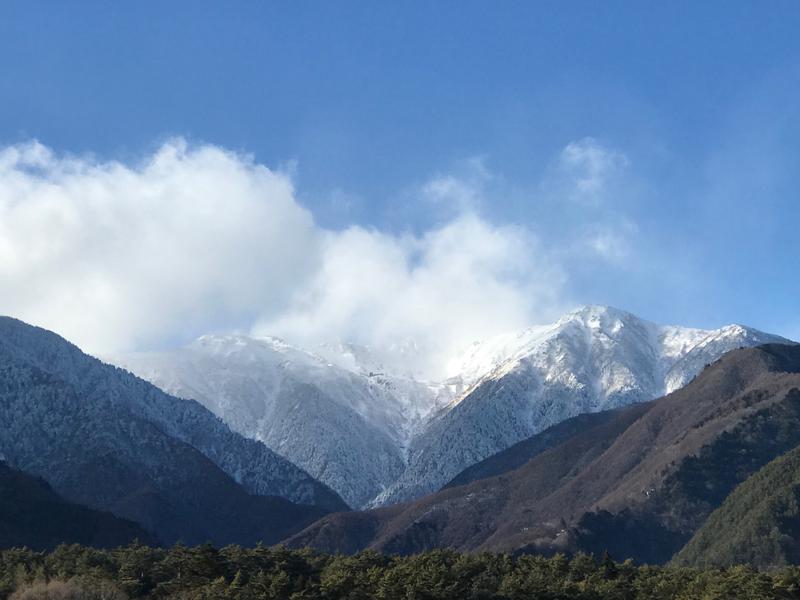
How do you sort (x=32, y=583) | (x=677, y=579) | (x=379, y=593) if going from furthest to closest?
1. (x=677, y=579)
2. (x=32, y=583)
3. (x=379, y=593)

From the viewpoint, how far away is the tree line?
148 m

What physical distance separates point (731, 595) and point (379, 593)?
46468 millimetres

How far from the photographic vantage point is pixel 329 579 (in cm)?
15350

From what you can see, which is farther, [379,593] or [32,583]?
[32,583]

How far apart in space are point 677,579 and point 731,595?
1946 centimetres

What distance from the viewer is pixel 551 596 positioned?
15375cm

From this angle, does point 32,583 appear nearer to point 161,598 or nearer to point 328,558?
point 161,598

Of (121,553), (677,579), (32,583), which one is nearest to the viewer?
(32,583)

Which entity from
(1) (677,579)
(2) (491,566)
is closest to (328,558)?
(2) (491,566)

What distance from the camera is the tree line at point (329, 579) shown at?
14812cm

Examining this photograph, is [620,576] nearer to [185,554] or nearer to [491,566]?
[491,566]

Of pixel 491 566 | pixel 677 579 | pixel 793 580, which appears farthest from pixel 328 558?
pixel 793 580

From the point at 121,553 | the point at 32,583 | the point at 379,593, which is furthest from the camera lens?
the point at 121,553

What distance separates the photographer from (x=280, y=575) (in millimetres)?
151125
